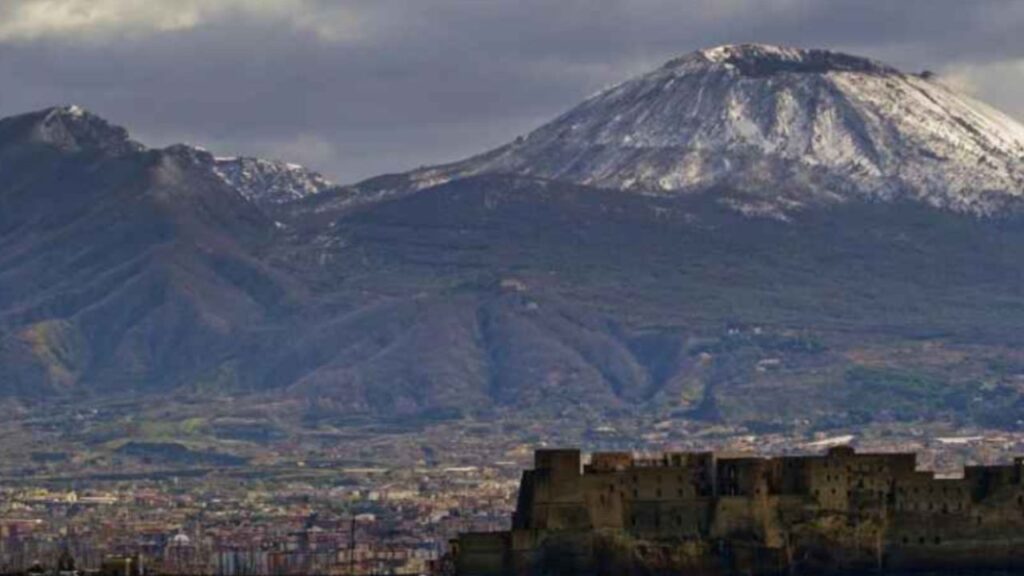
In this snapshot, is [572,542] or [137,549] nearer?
[572,542]

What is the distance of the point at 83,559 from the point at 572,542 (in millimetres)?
41489

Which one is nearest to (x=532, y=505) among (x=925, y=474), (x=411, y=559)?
(x=925, y=474)

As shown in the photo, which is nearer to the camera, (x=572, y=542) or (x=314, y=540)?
(x=572, y=542)

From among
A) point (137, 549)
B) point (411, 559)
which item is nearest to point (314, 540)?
point (137, 549)

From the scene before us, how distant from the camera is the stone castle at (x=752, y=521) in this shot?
456 feet

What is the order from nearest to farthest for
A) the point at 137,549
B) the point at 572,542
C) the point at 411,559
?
the point at 572,542 < the point at 411,559 < the point at 137,549

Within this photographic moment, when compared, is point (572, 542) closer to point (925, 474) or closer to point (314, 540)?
point (925, 474)

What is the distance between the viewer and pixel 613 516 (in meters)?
140

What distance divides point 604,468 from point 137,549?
49.3 metres

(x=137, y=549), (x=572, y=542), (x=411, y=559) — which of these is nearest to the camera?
(x=572, y=542)

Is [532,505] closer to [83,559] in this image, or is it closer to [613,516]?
[613,516]

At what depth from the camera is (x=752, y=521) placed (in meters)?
141

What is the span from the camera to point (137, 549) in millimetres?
189750

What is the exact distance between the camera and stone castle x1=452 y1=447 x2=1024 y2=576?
13900 cm
